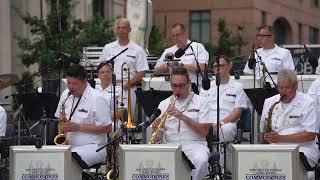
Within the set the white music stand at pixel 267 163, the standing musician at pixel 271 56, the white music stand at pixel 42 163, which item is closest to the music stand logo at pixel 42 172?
the white music stand at pixel 42 163

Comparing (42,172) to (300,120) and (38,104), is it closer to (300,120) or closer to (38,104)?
(38,104)

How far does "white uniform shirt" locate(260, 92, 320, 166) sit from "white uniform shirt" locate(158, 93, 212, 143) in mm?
868

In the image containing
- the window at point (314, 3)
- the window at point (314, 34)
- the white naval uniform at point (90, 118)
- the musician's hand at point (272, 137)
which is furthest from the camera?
the window at point (314, 3)

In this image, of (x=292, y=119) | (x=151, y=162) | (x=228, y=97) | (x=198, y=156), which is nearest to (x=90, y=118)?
(x=198, y=156)

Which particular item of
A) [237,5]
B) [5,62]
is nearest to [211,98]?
[5,62]

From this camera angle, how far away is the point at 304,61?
15.9 metres

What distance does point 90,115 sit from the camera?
36.6 feet

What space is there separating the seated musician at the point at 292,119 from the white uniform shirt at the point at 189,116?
798mm

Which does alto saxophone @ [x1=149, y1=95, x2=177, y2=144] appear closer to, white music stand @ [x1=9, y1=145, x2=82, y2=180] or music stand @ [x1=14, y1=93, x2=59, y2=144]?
white music stand @ [x1=9, y1=145, x2=82, y2=180]

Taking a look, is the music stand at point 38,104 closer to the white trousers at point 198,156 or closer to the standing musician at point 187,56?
the standing musician at point 187,56

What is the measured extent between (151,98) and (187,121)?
1.37 m

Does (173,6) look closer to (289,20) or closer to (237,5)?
(237,5)

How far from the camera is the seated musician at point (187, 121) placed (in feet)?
35.2

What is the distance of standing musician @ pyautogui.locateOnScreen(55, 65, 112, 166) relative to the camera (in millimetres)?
10977
